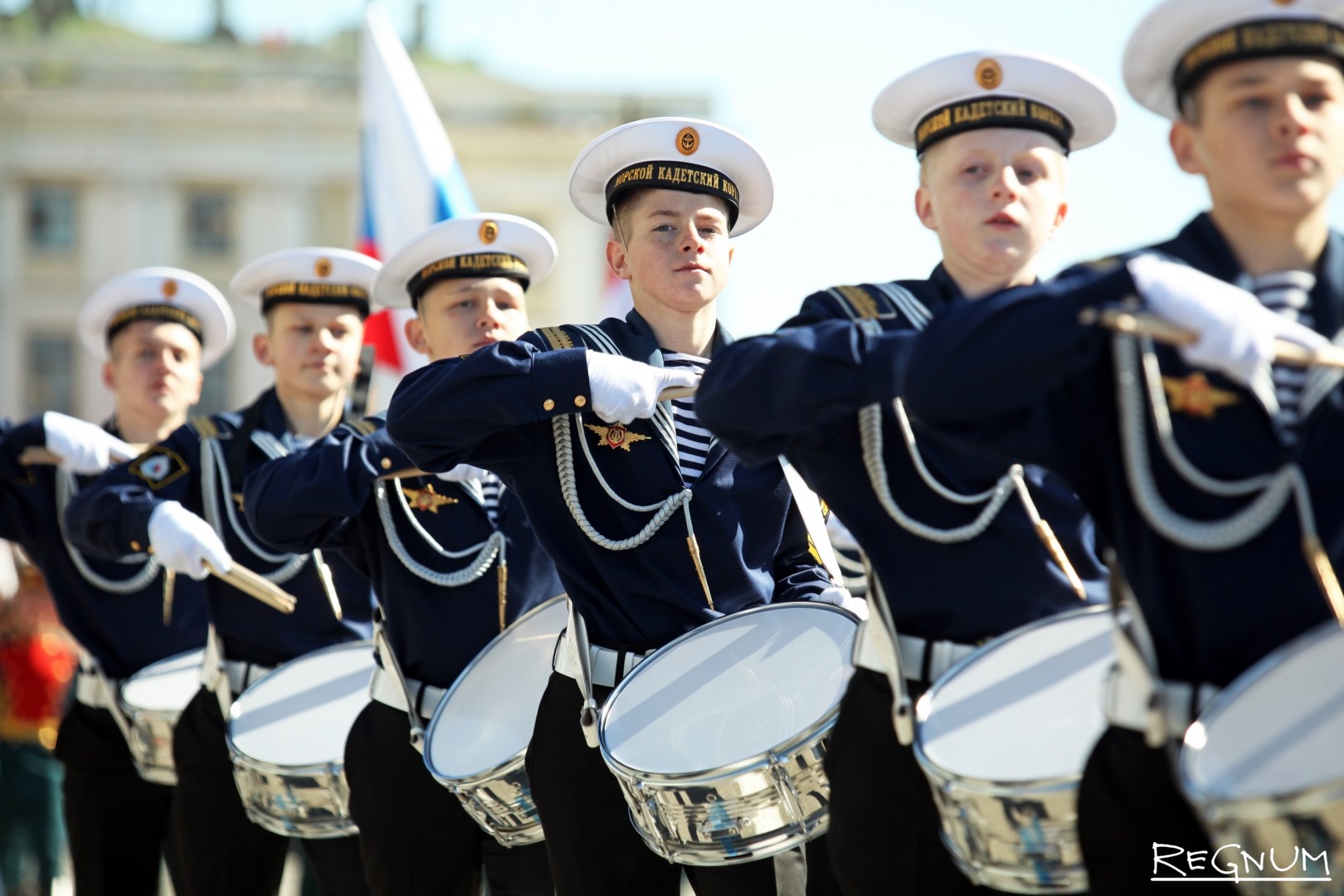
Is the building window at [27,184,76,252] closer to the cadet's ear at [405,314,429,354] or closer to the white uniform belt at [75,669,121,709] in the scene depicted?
the white uniform belt at [75,669,121,709]

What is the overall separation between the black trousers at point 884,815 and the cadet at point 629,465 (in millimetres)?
460

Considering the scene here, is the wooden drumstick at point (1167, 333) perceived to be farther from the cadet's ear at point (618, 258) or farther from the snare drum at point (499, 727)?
the snare drum at point (499, 727)

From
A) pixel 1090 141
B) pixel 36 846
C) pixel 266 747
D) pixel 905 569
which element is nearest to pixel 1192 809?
pixel 905 569

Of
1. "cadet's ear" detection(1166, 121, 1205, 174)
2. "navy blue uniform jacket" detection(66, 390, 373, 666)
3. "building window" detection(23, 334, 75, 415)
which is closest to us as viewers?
"cadet's ear" detection(1166, 121, 1205, 174)

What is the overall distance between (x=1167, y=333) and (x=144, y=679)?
14.6ft

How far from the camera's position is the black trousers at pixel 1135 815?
2.61 meters

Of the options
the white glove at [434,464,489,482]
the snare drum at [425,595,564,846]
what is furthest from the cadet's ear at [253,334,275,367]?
the snare drum at [425,595,564,846]

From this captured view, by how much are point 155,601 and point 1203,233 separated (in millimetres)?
4644

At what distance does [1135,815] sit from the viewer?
2.62 metres

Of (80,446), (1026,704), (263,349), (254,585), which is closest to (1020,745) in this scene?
(1026,704)

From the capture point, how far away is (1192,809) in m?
2.62

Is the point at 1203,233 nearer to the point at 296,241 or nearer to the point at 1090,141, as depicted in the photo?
the point at 1090,141

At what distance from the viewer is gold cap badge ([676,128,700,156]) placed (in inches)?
163

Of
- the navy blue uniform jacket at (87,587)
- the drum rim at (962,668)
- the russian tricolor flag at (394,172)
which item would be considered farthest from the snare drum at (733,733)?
the russian tricolor flag at (394,172)
